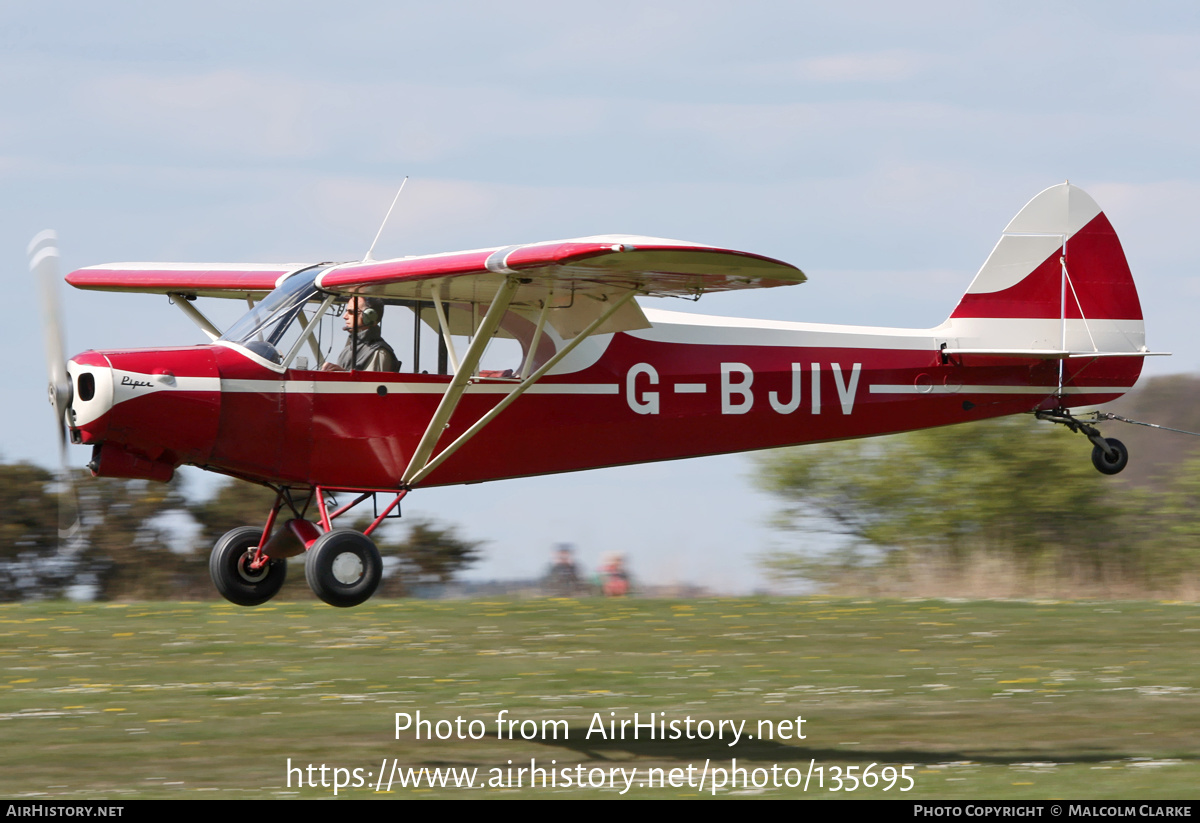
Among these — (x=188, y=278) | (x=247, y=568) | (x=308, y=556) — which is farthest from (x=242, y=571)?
(x=188, y=278)

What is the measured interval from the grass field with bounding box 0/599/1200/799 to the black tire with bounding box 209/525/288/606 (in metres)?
0.97

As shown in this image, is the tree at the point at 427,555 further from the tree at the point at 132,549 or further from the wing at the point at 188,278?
the wing at the point at 188,278

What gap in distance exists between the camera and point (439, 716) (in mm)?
11148

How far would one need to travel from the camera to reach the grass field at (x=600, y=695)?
9258 millimetres

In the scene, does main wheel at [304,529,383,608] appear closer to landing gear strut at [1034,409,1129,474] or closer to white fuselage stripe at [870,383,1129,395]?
white fuselage stripe at [870,383,1129,395]

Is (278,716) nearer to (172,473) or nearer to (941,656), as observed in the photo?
(172,473)

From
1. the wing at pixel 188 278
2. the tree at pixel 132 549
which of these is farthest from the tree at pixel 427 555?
the wing at pixel 188 278

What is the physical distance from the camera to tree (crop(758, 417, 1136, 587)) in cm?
2791

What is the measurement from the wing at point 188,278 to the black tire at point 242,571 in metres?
2.66

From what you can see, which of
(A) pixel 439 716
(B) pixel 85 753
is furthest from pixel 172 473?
(A) pixel 439 716

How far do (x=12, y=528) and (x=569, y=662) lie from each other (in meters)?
14.8

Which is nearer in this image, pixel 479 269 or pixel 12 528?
pixel 479 269

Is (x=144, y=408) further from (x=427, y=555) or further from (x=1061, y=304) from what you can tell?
(x=427, y=555)

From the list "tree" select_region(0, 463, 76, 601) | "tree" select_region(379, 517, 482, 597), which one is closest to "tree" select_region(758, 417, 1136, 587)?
"tree" select_region(379, 517, 482, 597)
